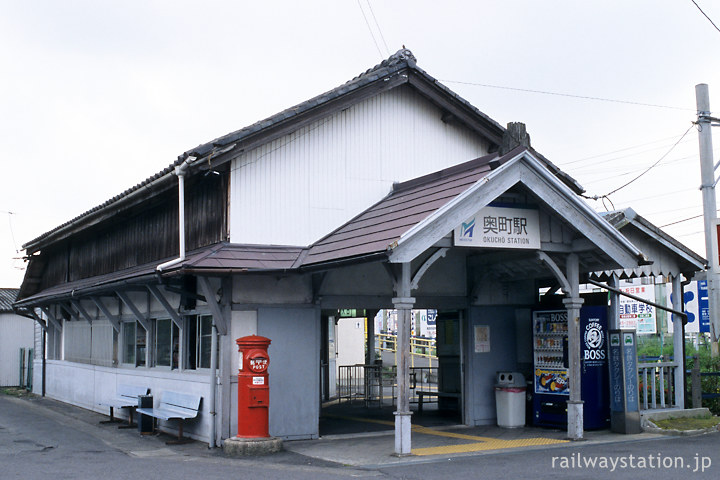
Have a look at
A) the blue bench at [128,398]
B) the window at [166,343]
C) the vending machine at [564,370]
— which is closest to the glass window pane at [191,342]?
the window at [166,343]

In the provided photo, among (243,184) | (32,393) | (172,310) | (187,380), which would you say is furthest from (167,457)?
(32,393)

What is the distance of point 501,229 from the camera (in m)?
11.6

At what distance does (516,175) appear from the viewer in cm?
1126

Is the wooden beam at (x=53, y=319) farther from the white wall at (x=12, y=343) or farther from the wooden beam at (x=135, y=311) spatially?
the wooden beam at (x=135, y=311)

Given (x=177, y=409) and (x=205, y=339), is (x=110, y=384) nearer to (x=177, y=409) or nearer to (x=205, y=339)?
(x=177, y=409)

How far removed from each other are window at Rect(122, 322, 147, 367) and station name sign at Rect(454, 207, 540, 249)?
849cm

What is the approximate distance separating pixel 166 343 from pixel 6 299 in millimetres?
21298

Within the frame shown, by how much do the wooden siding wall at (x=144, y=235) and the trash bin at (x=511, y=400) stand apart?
5800 millimetres

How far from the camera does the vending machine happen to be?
13.1 metres

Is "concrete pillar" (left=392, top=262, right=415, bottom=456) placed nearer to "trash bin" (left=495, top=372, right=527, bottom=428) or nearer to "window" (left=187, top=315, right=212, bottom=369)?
"trash bin" (left=495, top=372, right=527, bottom=428)

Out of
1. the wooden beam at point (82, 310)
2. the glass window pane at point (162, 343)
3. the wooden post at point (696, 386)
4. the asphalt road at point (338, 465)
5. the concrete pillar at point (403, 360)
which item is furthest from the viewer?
the wooden beam at point (82, 310)

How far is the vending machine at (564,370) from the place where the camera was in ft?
43.0

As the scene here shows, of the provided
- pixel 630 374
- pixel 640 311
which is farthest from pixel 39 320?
pixel 640 311

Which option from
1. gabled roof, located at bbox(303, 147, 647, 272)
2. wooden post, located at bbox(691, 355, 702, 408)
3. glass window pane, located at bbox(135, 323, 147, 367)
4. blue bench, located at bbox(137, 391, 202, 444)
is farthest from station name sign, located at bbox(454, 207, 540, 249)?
Result: glass window pane, located at bbox(135, 323, 147, 367)
